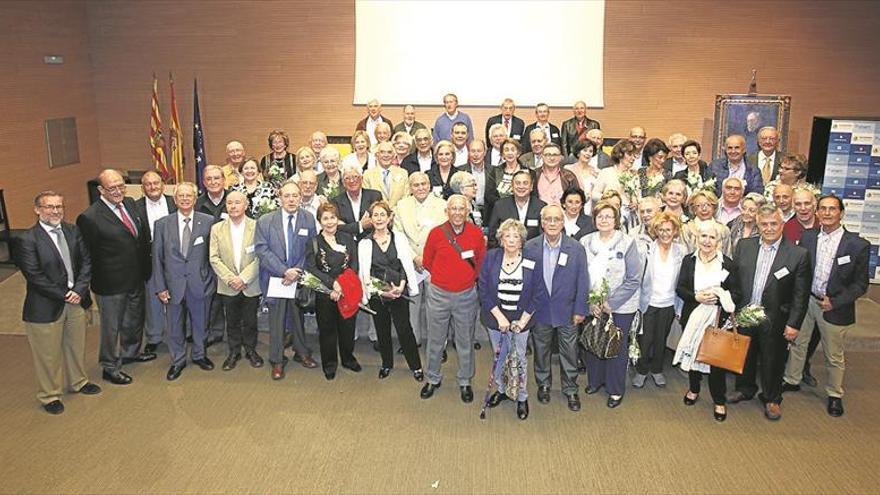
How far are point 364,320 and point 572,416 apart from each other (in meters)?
2.19

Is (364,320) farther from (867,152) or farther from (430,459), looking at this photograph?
(867,152)

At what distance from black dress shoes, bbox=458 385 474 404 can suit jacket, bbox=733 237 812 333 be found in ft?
6.67

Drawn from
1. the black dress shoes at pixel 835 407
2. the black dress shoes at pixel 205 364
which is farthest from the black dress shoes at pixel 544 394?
the black dress shoes at pixel 205 364

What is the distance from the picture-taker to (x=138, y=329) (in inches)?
222

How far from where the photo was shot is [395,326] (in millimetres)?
5320

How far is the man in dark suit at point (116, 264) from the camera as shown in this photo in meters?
5.09

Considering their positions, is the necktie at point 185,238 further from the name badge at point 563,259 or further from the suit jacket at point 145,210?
the name badge at point 563,259

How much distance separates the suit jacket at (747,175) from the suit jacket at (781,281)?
1617 mm

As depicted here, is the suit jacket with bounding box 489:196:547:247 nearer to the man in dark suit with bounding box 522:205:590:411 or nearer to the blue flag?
the man in dark suit with bounding box 522:205:590:411

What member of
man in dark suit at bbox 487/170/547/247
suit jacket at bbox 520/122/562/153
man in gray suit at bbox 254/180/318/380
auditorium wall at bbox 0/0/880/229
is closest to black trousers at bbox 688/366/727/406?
man in dark suit at bbox 487/170/547/247

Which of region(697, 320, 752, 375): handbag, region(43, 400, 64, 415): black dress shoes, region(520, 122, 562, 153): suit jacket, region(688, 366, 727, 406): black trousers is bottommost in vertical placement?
region(43, 400, 64, 415): black dress shoes

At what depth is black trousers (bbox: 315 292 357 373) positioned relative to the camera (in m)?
5.33

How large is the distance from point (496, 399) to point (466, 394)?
0.23m

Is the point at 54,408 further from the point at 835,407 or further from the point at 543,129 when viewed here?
the point at 543,129
